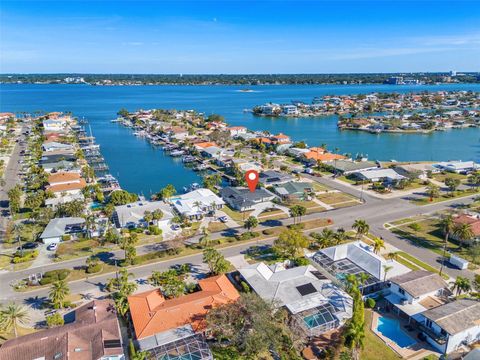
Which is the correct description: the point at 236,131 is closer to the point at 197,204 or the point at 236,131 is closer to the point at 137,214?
the point at 197,204

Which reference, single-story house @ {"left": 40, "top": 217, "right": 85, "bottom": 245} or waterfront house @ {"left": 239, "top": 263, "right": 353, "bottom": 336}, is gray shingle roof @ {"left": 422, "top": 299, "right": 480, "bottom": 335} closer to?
waterfront house @ {"left": 239, "top": 263, "right": 353, "bottom": 336}

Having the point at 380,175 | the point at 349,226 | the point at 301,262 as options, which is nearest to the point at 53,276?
the point at 301,262

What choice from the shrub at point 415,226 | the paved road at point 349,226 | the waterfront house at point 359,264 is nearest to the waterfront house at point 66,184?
the paved road at point 349,226

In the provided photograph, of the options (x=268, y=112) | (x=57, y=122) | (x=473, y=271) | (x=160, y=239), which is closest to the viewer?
(x=473, y=271)

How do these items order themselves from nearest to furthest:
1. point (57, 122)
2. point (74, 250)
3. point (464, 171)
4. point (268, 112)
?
point (74, 250)
point (464, 171)
point (57, 122)
point (268, 112)

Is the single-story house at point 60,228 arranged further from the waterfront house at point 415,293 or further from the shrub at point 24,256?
the waterfront house at point 415,293

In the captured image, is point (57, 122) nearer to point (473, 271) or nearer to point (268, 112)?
point (268, 112)

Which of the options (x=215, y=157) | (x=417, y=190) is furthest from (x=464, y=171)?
(x=215, y=157)
